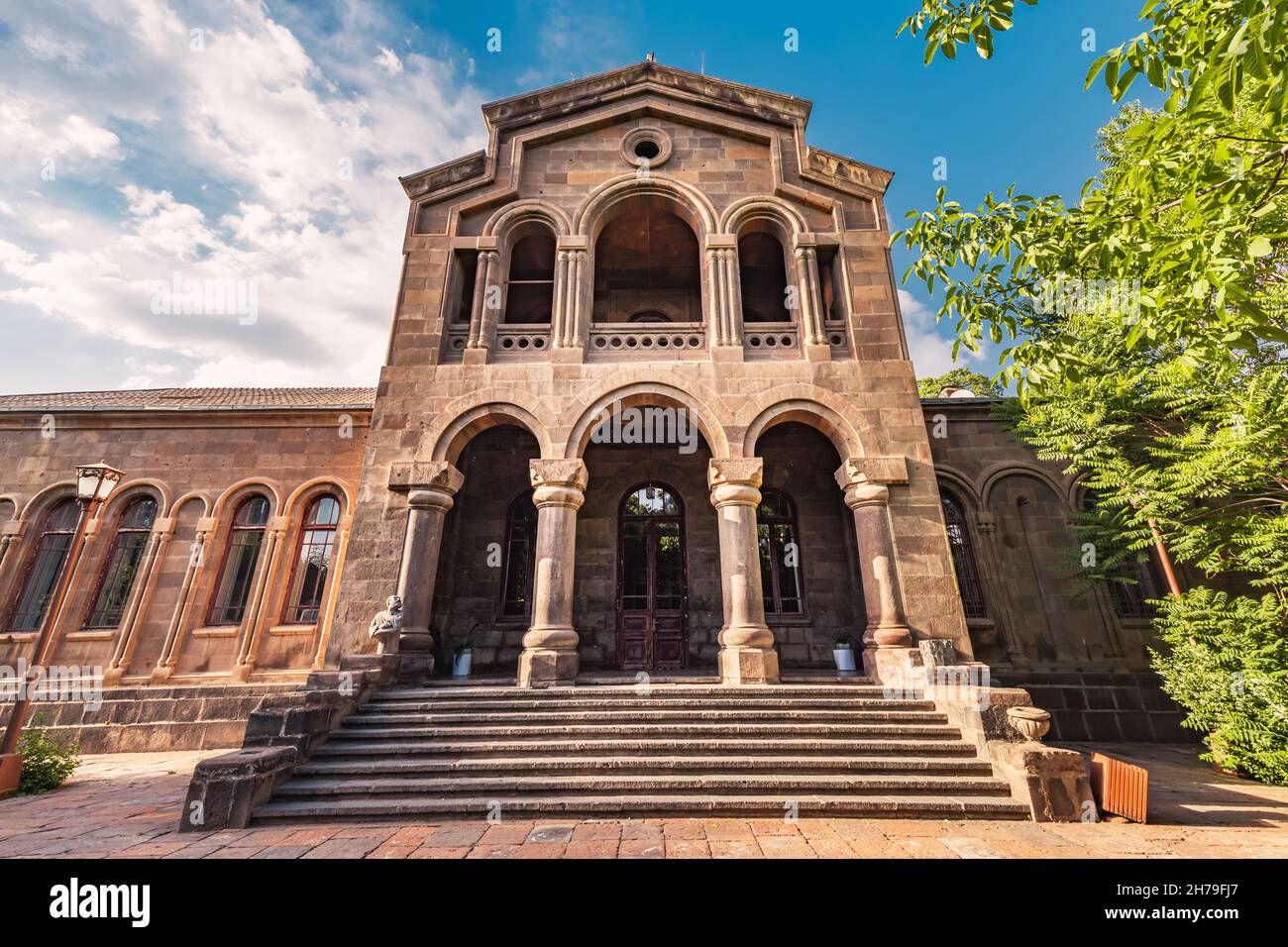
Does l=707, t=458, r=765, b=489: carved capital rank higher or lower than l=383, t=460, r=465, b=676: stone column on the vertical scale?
higher

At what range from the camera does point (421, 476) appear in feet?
29.3

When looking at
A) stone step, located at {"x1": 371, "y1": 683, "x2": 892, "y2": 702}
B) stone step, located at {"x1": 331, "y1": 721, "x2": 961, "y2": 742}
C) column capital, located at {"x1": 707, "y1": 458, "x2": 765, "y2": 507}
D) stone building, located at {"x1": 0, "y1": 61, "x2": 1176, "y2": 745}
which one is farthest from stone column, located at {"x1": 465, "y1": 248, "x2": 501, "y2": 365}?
stone step, located at {"x1": 331, "y1": 721, "x2": 961, "y2": 742}

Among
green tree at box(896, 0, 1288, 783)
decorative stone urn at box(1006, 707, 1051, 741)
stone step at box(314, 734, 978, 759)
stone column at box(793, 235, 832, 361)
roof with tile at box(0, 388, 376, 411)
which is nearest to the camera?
green tree at box(896, 0, 1288, 783)

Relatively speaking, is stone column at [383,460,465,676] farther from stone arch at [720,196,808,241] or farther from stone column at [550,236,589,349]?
stone arch at [720,196,808,241]

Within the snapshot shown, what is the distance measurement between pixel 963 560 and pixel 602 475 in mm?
7821

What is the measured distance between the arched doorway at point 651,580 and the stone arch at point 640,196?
574 cm

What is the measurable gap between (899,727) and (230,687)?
10.8 metres

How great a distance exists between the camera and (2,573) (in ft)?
34.8

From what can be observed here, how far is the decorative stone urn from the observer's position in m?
5.70

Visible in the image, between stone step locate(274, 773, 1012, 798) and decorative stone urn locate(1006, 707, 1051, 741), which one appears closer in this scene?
stone step locate(274, 773, 1012, 798)

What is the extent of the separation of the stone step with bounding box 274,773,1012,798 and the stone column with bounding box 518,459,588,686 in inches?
86.4

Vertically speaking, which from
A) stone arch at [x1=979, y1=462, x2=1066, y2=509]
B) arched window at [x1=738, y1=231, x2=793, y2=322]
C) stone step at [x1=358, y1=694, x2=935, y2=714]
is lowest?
stone step at [x1=358, y1=694, x2=935, y2=714]
